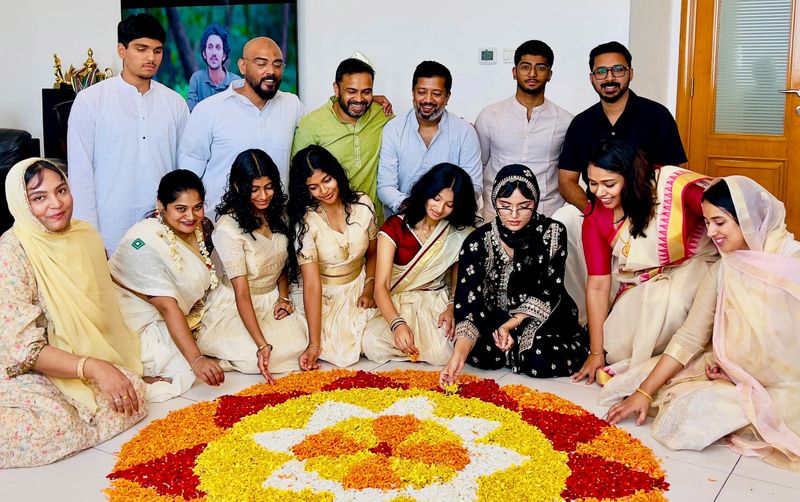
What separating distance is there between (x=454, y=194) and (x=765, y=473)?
1.71 m

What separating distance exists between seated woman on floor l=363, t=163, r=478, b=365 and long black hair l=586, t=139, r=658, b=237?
664 mm

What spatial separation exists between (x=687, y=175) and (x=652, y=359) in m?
0.76

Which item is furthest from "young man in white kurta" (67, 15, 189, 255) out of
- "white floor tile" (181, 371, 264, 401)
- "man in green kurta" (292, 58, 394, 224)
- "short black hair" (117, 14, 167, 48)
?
"white floor tile" (181, 371, 264, 401)

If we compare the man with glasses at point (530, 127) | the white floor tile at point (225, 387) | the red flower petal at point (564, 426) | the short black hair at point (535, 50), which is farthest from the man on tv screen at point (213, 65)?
the red flower petal at point (564, 426)

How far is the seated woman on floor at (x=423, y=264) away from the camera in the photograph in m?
3.59

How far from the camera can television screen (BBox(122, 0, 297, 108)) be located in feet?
19.7

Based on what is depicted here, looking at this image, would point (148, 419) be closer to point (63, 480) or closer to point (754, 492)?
point (63, 480)

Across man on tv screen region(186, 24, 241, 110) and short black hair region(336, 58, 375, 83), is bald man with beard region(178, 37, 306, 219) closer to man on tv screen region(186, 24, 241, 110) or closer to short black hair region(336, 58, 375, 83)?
short black hair region(336, 58, 375, 83)

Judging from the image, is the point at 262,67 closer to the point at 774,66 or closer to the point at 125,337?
the point at 125,337

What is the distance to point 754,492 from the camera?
2391 millimetres

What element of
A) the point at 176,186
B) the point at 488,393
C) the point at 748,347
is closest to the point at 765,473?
the point at 748,347

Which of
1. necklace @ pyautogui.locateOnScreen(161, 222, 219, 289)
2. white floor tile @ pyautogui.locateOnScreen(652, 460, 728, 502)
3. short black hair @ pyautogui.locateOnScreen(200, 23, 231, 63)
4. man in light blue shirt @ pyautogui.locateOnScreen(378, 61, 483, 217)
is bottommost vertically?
white floor tile @ pyautogui.locateOnScreen(652, 460, 728, 502)

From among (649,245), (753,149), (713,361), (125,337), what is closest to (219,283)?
(125,337)

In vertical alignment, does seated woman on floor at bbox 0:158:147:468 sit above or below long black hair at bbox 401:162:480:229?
below
